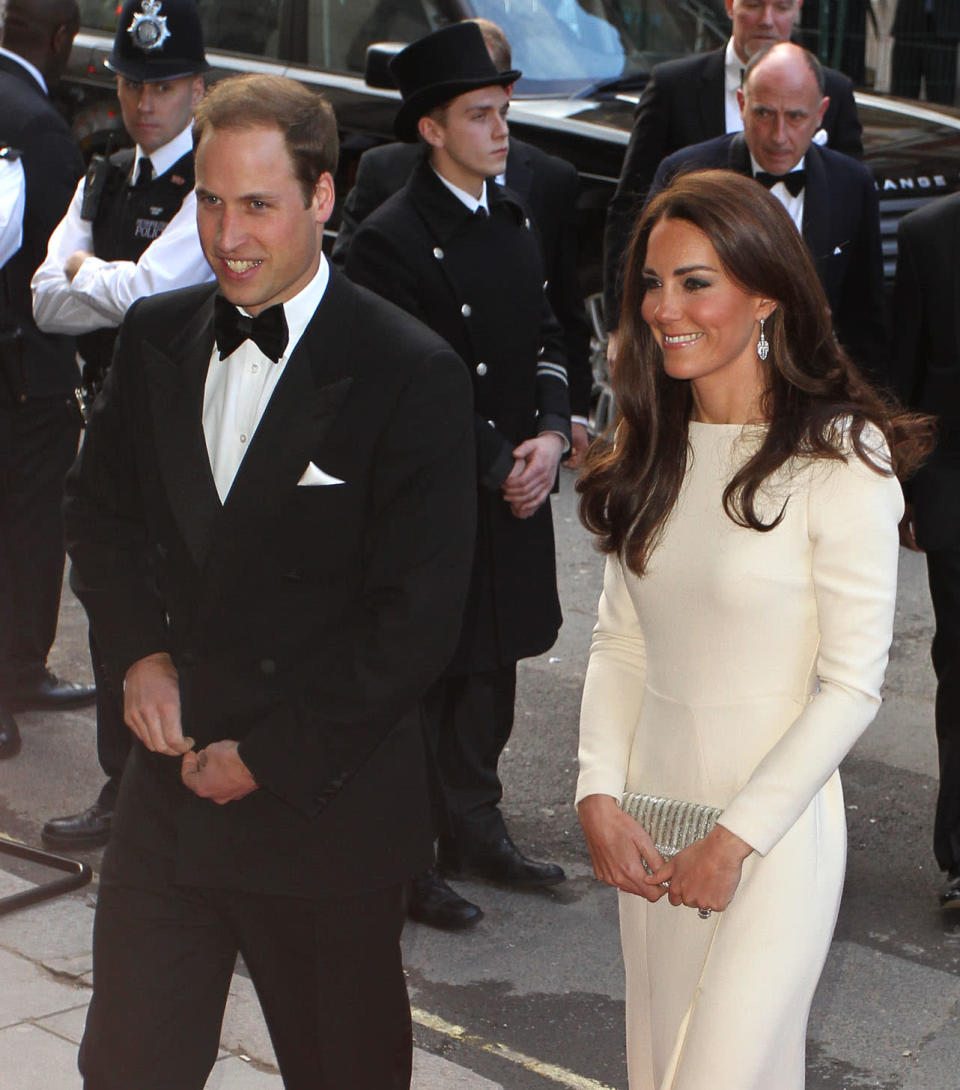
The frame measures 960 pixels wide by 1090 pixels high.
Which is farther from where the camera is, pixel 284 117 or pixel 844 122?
pixel 844 122

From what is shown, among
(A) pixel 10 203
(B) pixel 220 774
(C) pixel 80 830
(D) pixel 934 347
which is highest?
(A) pixel 10 203

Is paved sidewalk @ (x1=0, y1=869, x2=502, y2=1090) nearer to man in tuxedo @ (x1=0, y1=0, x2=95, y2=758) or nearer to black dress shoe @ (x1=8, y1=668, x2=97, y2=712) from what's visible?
man in tuxedo @ (x1=0, y1=0, x2=95, y2=758)

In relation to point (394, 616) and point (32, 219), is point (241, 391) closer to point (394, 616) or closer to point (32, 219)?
point (394, 616)

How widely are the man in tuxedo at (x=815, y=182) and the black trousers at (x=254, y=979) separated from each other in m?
3.29

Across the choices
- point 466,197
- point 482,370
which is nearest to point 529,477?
point 482,370

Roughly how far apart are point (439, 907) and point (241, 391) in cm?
230

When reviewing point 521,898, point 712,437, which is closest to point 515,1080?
point 521,898

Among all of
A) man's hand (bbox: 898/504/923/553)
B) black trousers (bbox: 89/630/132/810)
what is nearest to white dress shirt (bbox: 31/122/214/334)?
black trousers (bbox: 89/630/132/810)

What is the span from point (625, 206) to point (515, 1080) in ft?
11.7

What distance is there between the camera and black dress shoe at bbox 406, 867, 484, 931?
4891 mm

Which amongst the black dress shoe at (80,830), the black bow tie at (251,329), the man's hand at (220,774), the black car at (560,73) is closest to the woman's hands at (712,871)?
the man's hand at (220,774)

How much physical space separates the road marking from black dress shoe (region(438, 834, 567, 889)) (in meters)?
0.74

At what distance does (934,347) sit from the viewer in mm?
5000

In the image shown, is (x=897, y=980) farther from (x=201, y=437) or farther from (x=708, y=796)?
(x=201, y=437)
